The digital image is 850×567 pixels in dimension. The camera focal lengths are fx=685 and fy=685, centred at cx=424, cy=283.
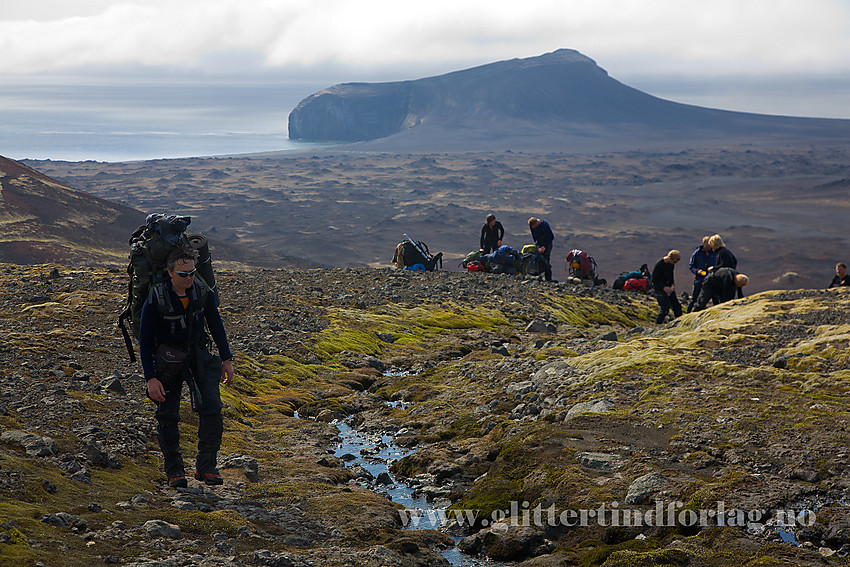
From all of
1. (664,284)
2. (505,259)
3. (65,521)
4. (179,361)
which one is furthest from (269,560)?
(505,259)

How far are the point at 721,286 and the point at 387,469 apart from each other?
14.6 m

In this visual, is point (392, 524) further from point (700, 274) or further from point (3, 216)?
point (3, 216)

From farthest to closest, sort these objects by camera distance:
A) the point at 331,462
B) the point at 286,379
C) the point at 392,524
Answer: the point at 286,379
the point at 331,462
the point at 392,524

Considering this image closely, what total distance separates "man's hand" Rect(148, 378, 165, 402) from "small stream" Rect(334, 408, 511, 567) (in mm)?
3277

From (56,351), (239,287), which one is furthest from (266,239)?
(56,351)

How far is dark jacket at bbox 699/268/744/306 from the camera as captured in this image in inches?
825

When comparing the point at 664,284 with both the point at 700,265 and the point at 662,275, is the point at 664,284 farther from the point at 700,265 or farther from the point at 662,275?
the point at 700,265

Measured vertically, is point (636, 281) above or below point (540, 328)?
above

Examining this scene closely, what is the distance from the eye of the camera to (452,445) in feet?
35.9

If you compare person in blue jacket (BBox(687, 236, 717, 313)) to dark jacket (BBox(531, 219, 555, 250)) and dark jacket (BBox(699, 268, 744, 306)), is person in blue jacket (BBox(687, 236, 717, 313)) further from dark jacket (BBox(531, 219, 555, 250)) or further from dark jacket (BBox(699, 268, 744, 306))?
dark jacket (BBox(531, 219, 555, 250))

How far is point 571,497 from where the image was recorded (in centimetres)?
795

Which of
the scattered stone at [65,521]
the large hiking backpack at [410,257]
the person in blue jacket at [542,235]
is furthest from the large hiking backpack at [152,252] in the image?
the large hiking backpack at [410,257]

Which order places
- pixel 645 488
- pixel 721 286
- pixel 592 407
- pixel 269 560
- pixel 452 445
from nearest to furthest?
pixel 269 560, pixel 645 488, pixel 452 445, pixel 592 407, pixel 721 286

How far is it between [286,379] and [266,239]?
147 m
